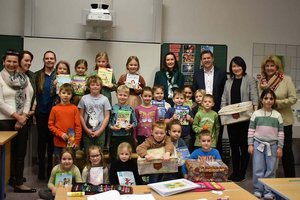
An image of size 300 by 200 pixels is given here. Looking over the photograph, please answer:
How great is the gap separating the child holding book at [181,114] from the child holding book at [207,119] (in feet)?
0.32

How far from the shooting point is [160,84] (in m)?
4.68

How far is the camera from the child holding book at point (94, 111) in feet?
13.3

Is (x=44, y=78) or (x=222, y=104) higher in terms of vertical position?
(x=44, y=78)

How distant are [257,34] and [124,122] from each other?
315 cm

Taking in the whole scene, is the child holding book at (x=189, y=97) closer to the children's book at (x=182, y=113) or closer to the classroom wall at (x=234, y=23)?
the children's book at (x=182, y=113)

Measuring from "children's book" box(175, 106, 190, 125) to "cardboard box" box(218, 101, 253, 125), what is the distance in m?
0.45

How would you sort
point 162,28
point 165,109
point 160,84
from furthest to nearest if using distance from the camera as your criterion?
point 162,28, point 160,84, point 165,109

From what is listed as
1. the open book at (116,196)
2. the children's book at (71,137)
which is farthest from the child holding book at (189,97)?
the open book at (116,196)

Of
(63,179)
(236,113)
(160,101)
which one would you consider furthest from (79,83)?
(236,113)

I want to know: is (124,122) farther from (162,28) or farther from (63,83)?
(162,28)

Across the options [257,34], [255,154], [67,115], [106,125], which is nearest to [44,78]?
[67,115]

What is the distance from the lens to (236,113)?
4.30 metres

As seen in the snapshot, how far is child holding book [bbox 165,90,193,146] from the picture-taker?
420cm

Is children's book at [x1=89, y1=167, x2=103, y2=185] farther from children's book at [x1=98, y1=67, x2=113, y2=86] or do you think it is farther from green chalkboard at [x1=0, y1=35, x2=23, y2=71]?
green chalkboard at [x1=0, y1=35, x2=23, y2=71]
